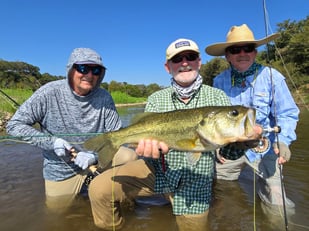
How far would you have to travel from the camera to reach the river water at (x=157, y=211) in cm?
427

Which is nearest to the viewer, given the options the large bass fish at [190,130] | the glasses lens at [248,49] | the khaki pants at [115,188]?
the large bass fish at [190,130]

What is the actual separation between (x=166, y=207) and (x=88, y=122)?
2036mm

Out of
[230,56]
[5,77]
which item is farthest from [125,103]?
[230,56]

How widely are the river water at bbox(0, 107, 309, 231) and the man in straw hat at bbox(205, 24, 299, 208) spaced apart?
Result: 0.39 metres

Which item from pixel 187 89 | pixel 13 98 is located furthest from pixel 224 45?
pixel 13 98

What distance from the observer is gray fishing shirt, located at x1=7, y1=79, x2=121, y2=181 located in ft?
14.5

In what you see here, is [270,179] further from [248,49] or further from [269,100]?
[248,49]

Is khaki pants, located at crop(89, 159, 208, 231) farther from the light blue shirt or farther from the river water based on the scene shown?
the light blue shirt

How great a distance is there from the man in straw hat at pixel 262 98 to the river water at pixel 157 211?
392 millimetres

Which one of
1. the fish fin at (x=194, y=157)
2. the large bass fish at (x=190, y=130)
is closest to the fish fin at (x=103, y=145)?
the large bass fish at (x=190, y=130)

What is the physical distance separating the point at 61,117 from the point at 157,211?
7.53 ft

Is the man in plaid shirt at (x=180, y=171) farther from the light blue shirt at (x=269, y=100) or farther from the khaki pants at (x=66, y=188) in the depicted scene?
the light blue shirt at (x=269, y=100)

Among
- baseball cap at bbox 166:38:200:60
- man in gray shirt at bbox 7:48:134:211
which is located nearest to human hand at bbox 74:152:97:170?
man in gray shirt at bbox 7:48:134:211

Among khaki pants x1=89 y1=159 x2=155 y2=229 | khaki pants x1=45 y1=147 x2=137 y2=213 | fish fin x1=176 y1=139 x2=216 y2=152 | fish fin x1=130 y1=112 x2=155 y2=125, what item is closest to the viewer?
fish fin x1=176 y1=139 x2=216 y2=152
